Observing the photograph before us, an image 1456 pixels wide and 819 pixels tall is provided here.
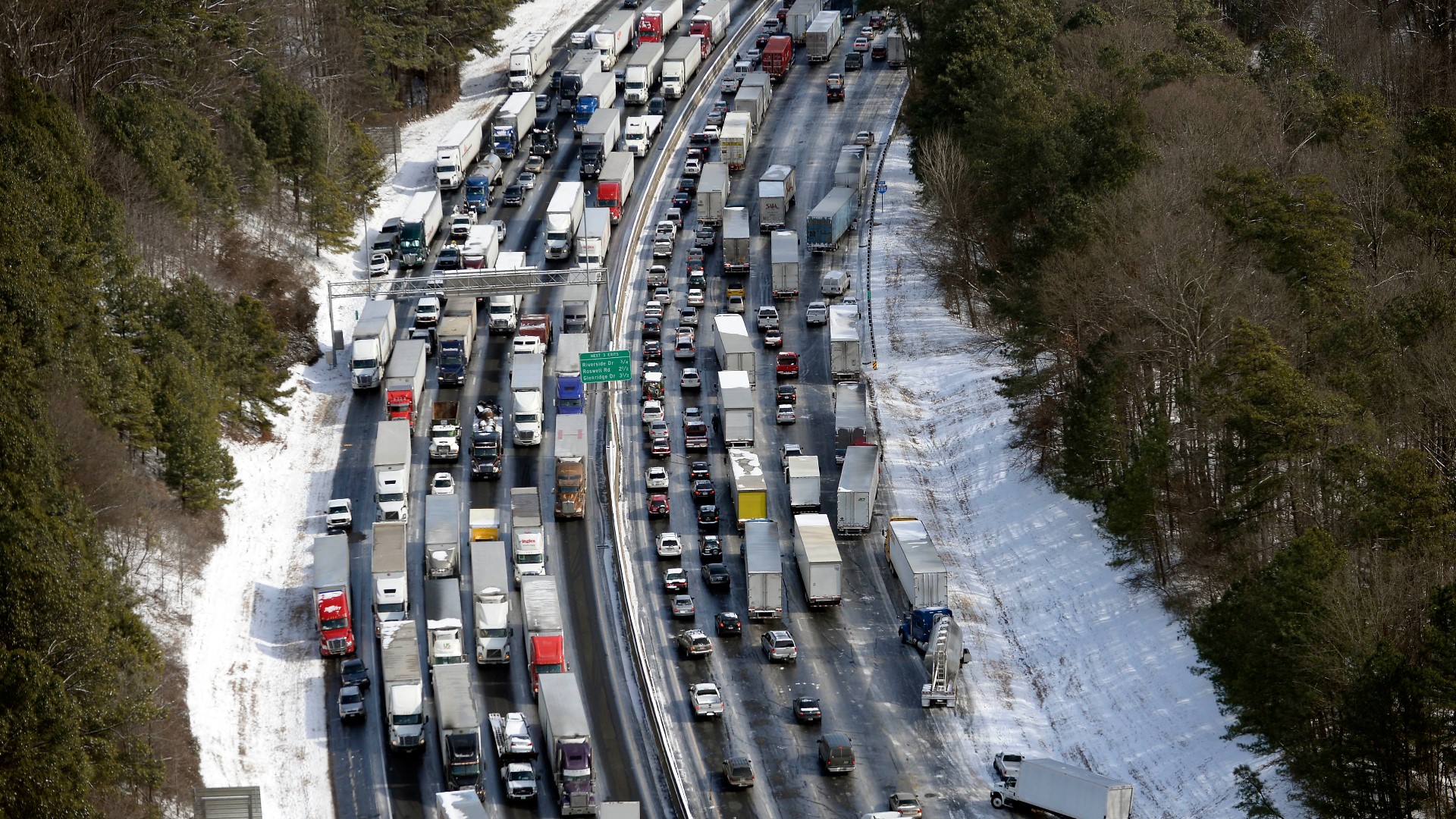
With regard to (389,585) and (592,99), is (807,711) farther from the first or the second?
(592,99)

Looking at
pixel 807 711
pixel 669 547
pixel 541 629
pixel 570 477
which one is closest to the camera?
pixel 807 711

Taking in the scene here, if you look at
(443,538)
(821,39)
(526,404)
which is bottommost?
(443,538)

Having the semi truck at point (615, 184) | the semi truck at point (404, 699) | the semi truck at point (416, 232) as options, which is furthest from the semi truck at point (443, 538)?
the semi truck at point (615, 184)

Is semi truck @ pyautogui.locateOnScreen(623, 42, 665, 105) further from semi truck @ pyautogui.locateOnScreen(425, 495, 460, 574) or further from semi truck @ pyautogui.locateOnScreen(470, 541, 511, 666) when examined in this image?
A: semi truck @ pyautogui.locateOnScreen(470, 541, 511, 666)

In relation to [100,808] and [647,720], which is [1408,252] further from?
[100,808]

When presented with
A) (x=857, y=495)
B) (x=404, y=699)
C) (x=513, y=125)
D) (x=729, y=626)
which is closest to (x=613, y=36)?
(x=513, y=125)

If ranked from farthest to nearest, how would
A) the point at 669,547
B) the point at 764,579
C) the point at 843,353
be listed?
the point at 843,353, the point at 669,547, the point at 764,579

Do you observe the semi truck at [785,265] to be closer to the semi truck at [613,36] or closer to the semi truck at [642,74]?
the semi truck at [642,74]

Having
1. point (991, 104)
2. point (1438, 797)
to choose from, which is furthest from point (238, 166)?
point (1438, 797)
